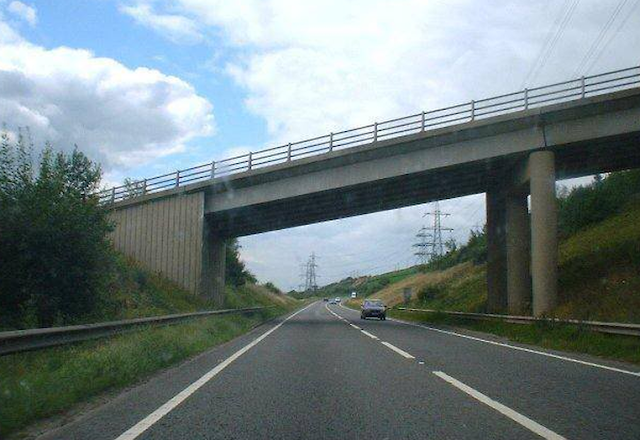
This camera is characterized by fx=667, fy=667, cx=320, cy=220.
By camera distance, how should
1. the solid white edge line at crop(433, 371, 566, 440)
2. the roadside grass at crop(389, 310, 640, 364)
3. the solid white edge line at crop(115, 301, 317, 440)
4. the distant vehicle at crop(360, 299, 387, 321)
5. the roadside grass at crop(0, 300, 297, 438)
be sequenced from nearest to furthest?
the solid white edge line at crop(433, 371, 566, 440), the solid white edge line at crop(115, 301, 317, 440), the roadside grass at crop(0, 300, 297, 438), the roadside grass at crop(389, 310, 640, 364), the distant vehicle at crop(360, 299, 387, 321)

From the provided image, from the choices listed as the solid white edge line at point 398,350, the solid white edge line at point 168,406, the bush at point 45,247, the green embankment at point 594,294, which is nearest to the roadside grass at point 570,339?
the green embankment at point 594,294

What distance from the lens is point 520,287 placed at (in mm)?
30531

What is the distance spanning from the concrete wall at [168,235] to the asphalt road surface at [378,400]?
845 inches

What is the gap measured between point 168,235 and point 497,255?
17516 millimetres

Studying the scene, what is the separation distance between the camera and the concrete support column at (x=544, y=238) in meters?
25.9

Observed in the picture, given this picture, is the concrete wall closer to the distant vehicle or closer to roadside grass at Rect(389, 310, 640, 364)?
the distant vehicle

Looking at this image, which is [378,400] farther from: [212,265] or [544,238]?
[212,265]

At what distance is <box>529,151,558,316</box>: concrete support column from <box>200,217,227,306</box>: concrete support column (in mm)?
17788

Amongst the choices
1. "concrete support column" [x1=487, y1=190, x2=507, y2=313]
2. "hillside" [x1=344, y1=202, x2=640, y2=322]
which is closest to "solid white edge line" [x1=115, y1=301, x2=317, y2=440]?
"hillside" [x1=344, y1=202, x2=640, y2=322]

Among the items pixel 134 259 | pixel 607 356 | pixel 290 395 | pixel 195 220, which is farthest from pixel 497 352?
pixel 134 259

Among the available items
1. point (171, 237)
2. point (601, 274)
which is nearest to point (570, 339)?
point (601, 274)

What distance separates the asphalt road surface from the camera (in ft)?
22.5

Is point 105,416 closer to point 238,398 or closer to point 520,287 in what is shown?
point 238,398

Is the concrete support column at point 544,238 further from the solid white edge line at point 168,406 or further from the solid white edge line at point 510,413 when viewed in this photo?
the solid white edge line at point 510,413
